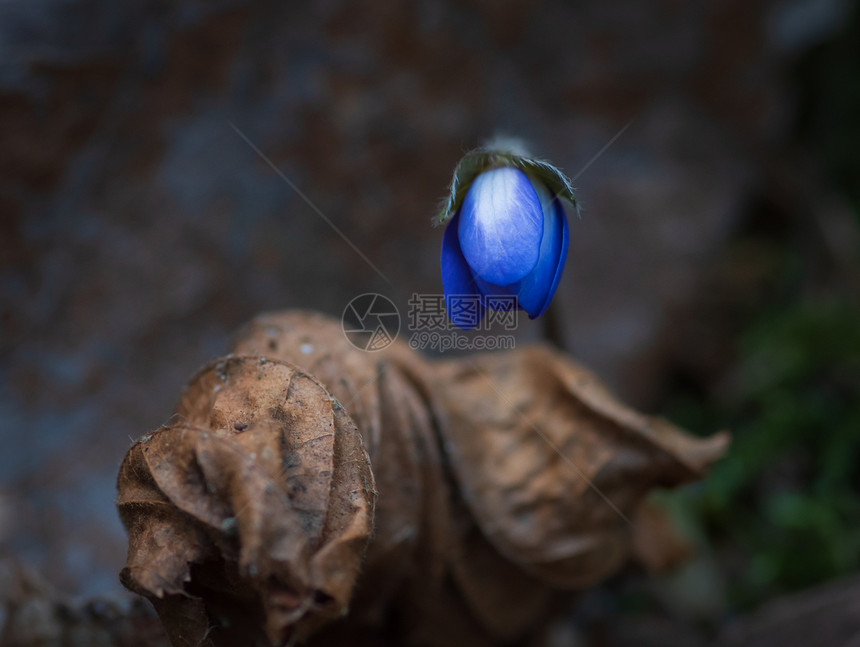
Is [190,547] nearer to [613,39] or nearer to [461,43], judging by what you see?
[461,43]

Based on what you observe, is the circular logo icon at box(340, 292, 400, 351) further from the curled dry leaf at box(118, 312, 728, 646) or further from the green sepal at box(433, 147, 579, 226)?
the green sepal at box(433, 147, 579, 226)

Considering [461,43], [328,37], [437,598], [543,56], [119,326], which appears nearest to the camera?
[437,598]

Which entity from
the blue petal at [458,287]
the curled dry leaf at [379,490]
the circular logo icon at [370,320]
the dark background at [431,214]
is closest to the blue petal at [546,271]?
the blue petal at [458,287]

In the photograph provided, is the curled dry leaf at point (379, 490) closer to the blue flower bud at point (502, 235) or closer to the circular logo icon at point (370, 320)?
the circular logo icon at point (370, 320)

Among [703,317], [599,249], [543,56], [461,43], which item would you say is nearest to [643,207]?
[599,249]

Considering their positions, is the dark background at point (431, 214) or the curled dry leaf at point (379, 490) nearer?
the curled dry leaf at point (379, 490)

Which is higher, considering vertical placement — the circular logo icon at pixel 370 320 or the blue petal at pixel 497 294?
the circular logo icon at pixel 370 320

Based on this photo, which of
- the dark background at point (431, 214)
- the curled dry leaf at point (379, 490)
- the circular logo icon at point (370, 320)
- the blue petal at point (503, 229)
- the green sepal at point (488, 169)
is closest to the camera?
the curled dry leaf at point (379, 490)
